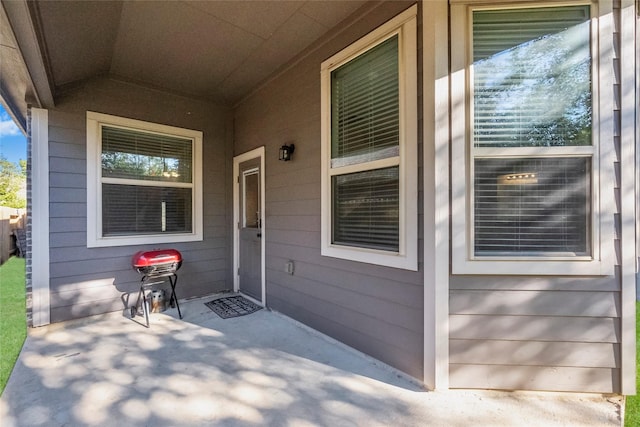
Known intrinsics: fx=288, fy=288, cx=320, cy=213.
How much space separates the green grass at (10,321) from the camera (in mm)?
2299

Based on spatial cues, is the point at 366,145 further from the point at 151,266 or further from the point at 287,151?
the point at 151,266

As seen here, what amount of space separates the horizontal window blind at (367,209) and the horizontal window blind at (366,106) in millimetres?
171

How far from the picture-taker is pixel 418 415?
1724 millimetres

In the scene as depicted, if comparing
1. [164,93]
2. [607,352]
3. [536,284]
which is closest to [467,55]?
[536,284]

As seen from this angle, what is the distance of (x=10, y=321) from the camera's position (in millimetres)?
3033

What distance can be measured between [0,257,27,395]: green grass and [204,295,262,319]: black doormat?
5.58 feet

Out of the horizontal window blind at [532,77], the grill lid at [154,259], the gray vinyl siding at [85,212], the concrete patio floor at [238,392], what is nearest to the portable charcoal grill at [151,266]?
the grill lid at [154,259]

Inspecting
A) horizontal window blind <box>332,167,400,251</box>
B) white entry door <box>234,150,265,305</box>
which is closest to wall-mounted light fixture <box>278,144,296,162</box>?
white entry door <box>234,150,265,305</box>

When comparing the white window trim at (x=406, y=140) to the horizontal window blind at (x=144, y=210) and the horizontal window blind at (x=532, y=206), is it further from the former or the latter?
the horizontal window blind at (x=144, y=210)

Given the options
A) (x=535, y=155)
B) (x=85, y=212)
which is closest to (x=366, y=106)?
(x=535, y=155)

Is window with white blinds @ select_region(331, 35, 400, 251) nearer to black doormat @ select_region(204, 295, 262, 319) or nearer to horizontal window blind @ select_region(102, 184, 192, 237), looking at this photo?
black doormat @ select_region(204, 295, 262, 319)

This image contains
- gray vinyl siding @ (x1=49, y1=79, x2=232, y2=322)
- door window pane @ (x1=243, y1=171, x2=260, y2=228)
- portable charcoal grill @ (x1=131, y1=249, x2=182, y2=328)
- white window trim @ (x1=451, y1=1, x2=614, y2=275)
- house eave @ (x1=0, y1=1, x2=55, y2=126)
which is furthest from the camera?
door window pane @ (x1=243, y1=171, x2=260, y2=228)

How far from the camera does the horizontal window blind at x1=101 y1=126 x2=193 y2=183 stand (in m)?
3.45

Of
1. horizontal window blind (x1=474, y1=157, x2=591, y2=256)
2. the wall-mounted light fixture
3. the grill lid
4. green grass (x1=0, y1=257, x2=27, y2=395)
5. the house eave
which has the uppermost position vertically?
the house eave
